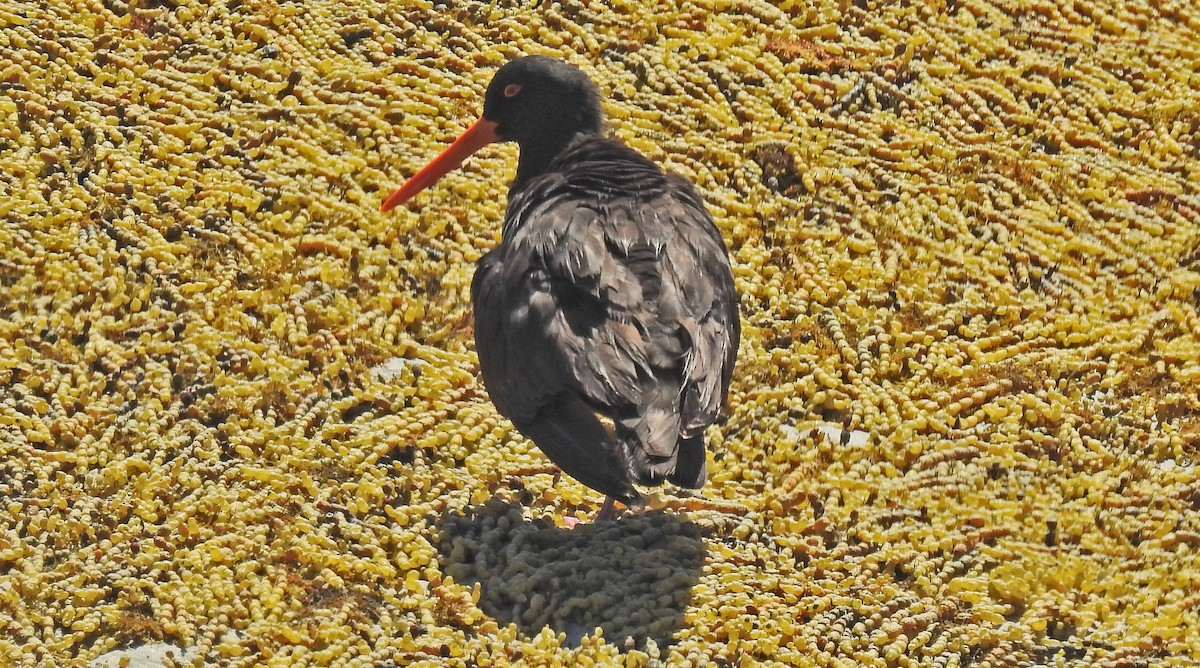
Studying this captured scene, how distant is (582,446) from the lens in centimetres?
646

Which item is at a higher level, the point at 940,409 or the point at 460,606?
the point at 940,409

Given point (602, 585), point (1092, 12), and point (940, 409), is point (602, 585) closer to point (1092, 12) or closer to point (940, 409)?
point (940, 409)

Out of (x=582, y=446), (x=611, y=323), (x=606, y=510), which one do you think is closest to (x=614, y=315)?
(x=611, y=323)

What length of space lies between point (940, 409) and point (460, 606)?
330 cm

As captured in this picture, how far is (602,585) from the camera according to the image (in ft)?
22.6

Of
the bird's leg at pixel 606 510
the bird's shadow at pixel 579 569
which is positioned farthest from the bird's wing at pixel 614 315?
the bird's leg at pixel 606 510

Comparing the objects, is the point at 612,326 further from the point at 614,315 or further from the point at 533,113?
the point at 533,113

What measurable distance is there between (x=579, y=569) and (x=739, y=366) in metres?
2.19

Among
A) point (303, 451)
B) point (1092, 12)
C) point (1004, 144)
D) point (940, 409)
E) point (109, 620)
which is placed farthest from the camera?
point (1092, 12)

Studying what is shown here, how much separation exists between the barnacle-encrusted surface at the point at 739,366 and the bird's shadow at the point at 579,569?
0.02m

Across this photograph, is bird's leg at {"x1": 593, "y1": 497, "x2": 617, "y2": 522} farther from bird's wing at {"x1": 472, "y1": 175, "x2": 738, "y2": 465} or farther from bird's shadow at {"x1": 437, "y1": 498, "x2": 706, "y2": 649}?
bird's wing at {"x1": 472, "y1": 175, "x2": 738, "y2": 465}

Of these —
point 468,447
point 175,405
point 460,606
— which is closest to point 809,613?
point 460,606

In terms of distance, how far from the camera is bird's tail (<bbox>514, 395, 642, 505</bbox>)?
625 centimetres

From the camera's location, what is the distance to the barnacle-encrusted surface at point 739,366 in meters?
6.84
